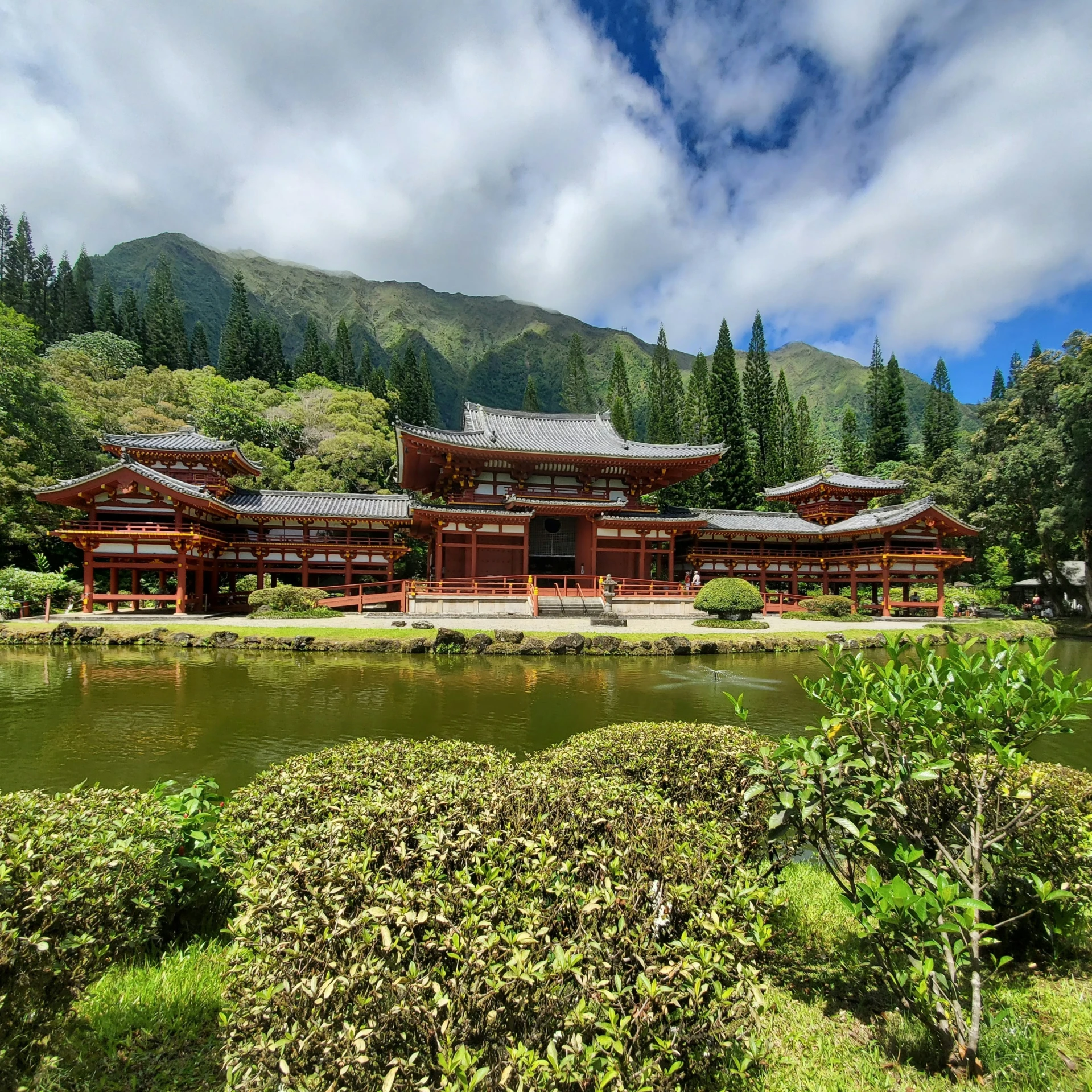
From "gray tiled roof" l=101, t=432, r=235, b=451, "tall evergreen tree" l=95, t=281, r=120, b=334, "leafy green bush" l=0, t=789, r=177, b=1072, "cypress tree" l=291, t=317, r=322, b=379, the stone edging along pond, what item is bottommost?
the stone edging along pond

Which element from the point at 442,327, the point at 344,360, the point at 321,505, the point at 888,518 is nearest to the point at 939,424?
the point at 888,518

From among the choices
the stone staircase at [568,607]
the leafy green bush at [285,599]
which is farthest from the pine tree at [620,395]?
the leafy green bush at [285,599]

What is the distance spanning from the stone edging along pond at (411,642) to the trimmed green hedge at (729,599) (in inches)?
187

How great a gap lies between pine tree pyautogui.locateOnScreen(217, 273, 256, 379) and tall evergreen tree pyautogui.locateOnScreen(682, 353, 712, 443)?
41962 mm

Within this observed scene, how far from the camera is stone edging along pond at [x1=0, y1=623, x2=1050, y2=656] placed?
1631 cm

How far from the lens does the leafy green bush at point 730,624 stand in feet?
68.3

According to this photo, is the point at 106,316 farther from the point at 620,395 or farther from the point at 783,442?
the point at 783,442

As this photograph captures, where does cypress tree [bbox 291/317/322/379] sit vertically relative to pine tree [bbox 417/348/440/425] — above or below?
above

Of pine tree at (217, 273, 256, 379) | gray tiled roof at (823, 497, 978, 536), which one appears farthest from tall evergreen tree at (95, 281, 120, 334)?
gray tiled roof at (823, 497, 978, 536)

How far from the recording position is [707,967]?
6.64 feet

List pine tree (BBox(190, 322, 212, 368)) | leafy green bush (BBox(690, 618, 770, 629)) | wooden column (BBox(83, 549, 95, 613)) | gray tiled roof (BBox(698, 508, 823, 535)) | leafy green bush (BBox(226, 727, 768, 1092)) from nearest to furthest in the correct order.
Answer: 1. leafy green bush (BBox(226, 727, 768, 1092))
2. leafy green bush (BBox(690, 618, 770, 629))
3. wooden column (BBox(83, 549, 95, 613))
4. gray tiled roof (BBox(698, 508, 823, 535))
5. pine tree (BBox(190, 322, 212, 368))

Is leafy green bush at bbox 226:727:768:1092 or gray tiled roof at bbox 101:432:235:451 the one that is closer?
leafy green bush at bbox 226:727:768:1092

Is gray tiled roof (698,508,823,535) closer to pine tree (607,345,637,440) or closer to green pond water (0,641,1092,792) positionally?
green pond water (0,641,1092,792)

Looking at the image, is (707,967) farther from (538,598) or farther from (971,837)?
(538,598)
